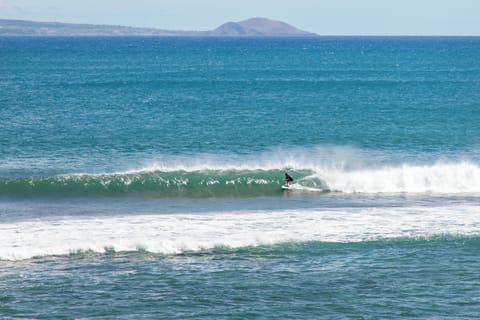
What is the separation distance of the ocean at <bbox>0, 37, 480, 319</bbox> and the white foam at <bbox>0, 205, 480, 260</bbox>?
108 mm

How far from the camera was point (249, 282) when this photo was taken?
27.5 meters

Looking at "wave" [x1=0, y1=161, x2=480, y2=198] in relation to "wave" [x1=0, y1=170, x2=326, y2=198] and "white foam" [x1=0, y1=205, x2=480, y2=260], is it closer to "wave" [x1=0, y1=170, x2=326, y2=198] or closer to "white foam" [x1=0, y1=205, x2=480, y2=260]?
"wave" [x1=0, y1=170, x2=326, y2=198]

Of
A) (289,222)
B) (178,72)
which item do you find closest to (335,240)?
(289,222)

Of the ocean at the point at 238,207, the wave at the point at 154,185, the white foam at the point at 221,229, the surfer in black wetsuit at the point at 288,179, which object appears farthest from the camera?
the surfer in black wetsuit at the point at 288,179

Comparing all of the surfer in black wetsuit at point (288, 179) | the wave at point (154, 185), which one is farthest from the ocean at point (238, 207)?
the surfer in black wetsuit at point (288, 179)

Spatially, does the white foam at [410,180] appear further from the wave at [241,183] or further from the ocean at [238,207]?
the ocean at [238,207]

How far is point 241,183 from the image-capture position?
148 ft

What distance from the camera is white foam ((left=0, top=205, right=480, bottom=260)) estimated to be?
31844mm

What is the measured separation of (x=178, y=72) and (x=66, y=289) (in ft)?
335

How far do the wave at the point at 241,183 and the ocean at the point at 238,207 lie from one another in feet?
0.34

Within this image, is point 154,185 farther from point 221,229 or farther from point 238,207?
point 221,229

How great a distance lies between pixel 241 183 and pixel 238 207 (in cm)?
481

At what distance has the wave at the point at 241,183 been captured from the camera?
43812 mm

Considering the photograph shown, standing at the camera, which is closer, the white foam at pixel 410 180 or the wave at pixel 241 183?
the wave at pixel 241 183
